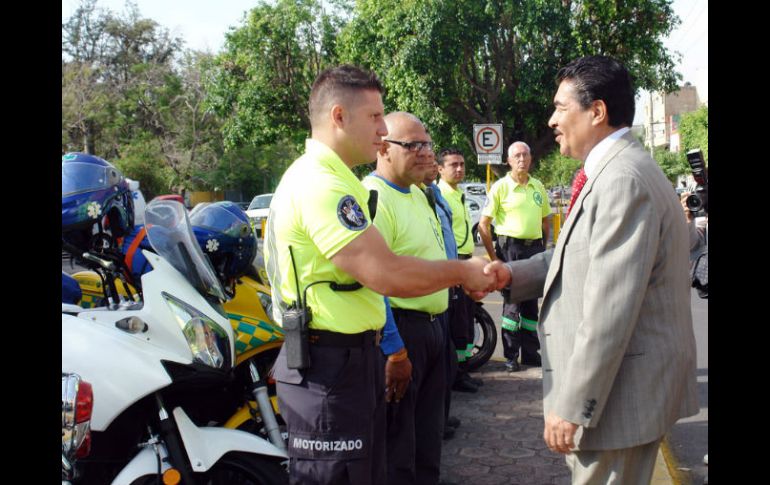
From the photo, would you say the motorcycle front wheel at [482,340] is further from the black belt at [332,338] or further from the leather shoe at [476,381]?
the black belt at [332,338]

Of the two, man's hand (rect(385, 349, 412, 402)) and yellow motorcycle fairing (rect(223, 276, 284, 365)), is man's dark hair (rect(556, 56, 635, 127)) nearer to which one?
man's hand (rect(385, 349, 412, 402))

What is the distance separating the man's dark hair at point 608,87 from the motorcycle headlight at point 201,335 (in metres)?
1.70

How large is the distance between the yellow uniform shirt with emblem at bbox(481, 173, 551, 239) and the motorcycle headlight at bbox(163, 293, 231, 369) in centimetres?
413

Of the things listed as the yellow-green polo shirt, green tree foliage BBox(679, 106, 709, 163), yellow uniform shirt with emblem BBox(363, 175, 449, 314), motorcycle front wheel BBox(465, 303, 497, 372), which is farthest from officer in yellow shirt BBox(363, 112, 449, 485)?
green tree foliage BBox(679, 106, 709, 163)

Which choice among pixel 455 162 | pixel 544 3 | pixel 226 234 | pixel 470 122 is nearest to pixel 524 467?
pixel 226 234

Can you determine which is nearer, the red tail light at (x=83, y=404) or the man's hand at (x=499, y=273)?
the red tail light at (x=83, y=404)

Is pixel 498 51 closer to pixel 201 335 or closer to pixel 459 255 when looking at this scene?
pixel 459 255

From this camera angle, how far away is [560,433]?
7.70 ft

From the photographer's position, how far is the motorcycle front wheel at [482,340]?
6.55 m

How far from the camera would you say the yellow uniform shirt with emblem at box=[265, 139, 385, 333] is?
2557 mm

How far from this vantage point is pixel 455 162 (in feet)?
22.3

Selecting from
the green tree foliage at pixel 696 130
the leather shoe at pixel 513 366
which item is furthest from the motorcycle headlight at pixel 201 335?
the green tree foliage at pixel 696 130

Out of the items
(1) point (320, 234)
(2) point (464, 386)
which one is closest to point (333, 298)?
(1) point (320, 234)

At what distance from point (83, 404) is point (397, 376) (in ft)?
4.52
